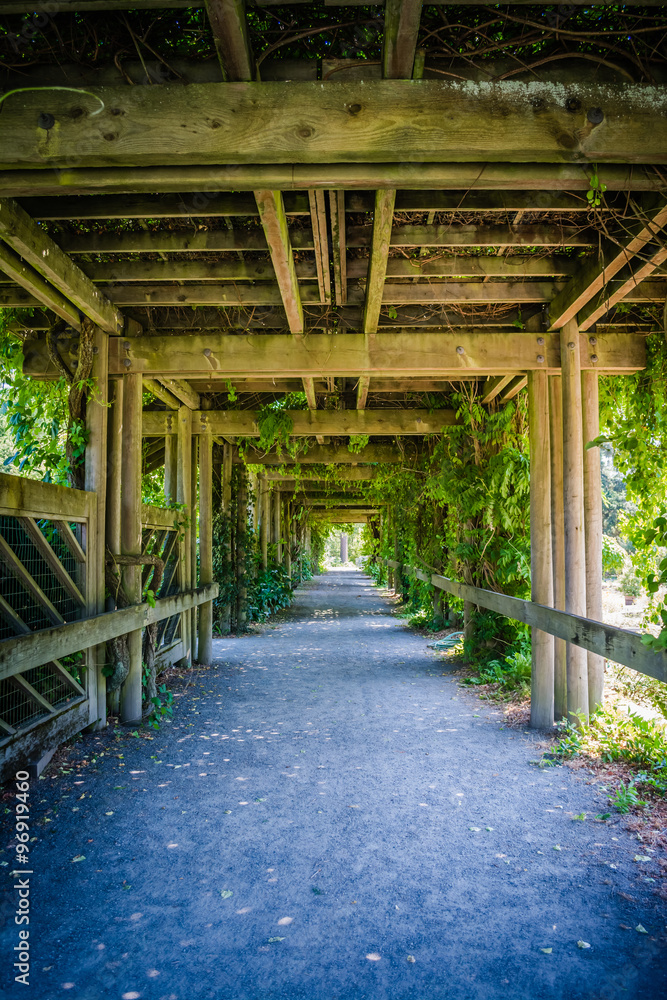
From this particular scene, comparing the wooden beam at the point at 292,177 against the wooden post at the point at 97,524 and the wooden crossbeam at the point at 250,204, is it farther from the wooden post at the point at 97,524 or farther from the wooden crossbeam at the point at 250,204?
the wooden post at the point at 97,524

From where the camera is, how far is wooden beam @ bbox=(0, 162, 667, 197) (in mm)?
2906

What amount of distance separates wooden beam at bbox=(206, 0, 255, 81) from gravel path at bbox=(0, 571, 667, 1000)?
3.52 meters

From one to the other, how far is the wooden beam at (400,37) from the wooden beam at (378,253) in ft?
2.34

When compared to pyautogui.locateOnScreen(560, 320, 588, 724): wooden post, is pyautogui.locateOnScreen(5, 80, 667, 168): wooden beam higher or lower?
higher

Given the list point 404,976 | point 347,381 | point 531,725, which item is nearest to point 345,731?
point 531,725


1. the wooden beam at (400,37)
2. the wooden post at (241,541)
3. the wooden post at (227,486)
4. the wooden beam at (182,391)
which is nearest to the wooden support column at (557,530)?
the wooden beam at (400,37)

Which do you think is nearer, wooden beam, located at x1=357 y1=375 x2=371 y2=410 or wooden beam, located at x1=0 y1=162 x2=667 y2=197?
wooden beam, located at x1=0 y1=162 x2=667 y2=197

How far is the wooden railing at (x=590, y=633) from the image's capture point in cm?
322

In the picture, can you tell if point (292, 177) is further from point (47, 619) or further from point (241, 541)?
point (241, 541)

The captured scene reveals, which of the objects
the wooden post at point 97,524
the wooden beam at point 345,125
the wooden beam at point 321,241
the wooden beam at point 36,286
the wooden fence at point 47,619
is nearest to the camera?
the wooden beam at point 345,125

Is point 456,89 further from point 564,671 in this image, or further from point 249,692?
point 249,692

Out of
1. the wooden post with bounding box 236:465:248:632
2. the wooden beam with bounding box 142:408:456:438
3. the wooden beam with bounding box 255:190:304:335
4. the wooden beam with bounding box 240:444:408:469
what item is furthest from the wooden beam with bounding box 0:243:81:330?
the wooden post with bounding box 236:465:248:632
